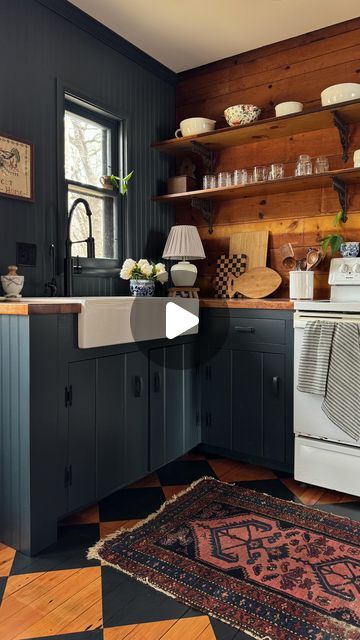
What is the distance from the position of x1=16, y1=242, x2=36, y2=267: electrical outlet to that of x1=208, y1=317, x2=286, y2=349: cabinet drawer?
3.49 ft

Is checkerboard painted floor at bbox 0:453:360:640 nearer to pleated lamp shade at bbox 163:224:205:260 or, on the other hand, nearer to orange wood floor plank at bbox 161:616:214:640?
orange wood floor plank at bbox 161:616:214:640

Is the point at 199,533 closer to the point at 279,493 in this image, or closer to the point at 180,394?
the point at 279,493

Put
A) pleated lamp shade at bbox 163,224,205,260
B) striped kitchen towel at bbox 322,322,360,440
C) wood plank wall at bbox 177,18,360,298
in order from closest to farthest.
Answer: striped kitchen towel at bbox 322,322,360,440 < wood plank wall at bbox 177,18,360,298 < pleated lamp shade at bbox 163,224,205,260

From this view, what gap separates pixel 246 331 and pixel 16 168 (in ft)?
4.76

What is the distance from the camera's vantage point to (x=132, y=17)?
8.84 ft

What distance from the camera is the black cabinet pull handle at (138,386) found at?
232 cm

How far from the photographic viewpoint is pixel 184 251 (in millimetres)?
3002

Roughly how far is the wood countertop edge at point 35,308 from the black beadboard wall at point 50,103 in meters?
0.50

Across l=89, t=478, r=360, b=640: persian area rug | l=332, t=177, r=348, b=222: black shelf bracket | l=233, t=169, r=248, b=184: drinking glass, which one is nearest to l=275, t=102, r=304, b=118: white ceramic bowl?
l=233, t=169, r=248, b=184: drinking glass

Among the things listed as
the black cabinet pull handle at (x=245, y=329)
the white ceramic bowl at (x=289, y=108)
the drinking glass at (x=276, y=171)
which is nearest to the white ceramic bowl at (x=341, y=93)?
the white ceramic bowl at (x=289, y=108)

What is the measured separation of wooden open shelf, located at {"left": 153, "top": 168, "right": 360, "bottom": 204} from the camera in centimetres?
262

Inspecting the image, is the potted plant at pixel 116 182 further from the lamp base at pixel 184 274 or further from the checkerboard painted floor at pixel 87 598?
the checkerboard painted floor at pixel 87 598

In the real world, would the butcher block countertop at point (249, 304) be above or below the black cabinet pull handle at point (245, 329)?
above

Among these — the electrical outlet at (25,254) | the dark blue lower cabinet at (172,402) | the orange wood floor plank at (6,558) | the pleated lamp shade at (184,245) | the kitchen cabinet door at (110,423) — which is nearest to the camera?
the orange wood floor plank at (6,558)
